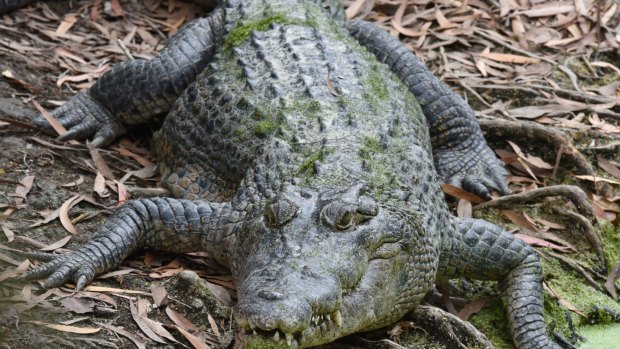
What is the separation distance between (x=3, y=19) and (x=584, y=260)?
4.55 meters

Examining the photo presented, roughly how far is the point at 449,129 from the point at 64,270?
277cm

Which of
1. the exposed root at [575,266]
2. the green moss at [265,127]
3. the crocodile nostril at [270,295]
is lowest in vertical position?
the exposed root at [575,266]

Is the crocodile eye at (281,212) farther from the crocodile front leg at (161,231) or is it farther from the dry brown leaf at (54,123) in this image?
the dry brown leaf at (54,123)

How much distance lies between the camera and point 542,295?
4.84 meters

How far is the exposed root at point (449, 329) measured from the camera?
14.2 feet

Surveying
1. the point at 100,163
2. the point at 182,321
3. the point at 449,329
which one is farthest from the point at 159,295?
the point at 100,163

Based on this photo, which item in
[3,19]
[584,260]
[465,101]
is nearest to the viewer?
[584,260]

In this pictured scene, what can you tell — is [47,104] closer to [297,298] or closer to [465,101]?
[465,101]

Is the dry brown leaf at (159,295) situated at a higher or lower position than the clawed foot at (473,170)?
higher

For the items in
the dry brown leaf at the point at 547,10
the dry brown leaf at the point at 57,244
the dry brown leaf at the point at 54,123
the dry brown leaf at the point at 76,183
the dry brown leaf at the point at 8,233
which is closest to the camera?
the dry brown leaf at the point at 8,233

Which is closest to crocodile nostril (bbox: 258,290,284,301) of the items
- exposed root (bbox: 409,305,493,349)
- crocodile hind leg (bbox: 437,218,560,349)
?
exposed root (bbox: 409,305,493,349)

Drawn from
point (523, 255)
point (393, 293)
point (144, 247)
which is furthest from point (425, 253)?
point (144, 247)

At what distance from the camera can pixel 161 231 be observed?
4.82 meters

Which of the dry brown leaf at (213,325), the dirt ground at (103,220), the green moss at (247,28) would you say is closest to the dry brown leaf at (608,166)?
the dirt ground at (103,220)
